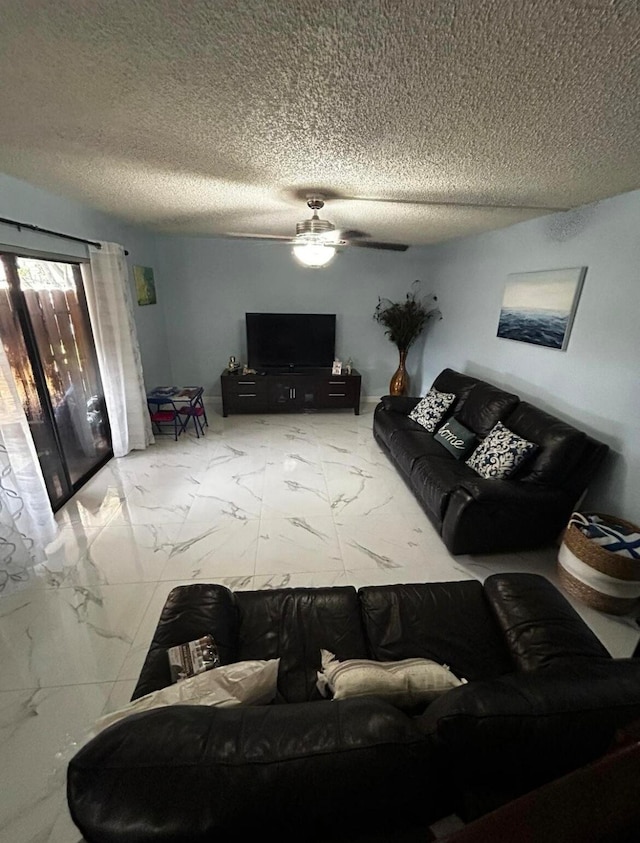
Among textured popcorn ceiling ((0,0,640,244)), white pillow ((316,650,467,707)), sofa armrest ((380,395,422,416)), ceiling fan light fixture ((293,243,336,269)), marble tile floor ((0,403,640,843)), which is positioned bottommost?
marble tile floor ((0,403,640,843))

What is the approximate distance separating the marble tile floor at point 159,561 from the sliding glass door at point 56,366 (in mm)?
236

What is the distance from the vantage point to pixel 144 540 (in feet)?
7.77

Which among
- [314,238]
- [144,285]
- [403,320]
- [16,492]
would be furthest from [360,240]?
[16,492]

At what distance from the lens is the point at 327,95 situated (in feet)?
3.74

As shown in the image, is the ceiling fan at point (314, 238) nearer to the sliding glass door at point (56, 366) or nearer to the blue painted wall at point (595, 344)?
the blue painted wall at point (595, 344)

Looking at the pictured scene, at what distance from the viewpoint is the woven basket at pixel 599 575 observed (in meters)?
1.78

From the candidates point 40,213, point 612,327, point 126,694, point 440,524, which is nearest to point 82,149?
point 40,213

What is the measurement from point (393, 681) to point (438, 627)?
0.48 m

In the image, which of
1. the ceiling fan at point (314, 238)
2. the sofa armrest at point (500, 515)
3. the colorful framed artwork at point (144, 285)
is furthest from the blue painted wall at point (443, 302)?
the ceiling fan at point (314, 238)

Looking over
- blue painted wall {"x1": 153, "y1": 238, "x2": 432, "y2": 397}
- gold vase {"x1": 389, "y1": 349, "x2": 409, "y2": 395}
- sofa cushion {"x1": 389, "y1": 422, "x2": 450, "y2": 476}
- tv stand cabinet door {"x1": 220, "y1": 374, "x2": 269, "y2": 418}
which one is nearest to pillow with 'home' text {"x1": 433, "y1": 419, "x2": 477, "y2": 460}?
sofa cushion {"x1": 389, "y1": 422, "x2": 450, "y2": 476}

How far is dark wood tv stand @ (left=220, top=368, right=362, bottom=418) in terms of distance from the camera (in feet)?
15.0

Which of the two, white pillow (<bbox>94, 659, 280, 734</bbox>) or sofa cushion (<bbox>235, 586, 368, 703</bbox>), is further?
sofa cushion (<bbox>235, 586, 368, 703</bbox>)

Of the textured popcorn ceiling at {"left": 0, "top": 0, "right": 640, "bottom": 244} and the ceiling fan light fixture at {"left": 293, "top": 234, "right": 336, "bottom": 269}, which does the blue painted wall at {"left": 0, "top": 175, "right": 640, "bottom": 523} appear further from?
the ceiling fan light fixture at {"left": 293, "top": 234, "right": 336, "bottom": 269}

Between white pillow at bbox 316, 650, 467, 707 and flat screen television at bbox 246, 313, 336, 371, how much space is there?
4011 mm
